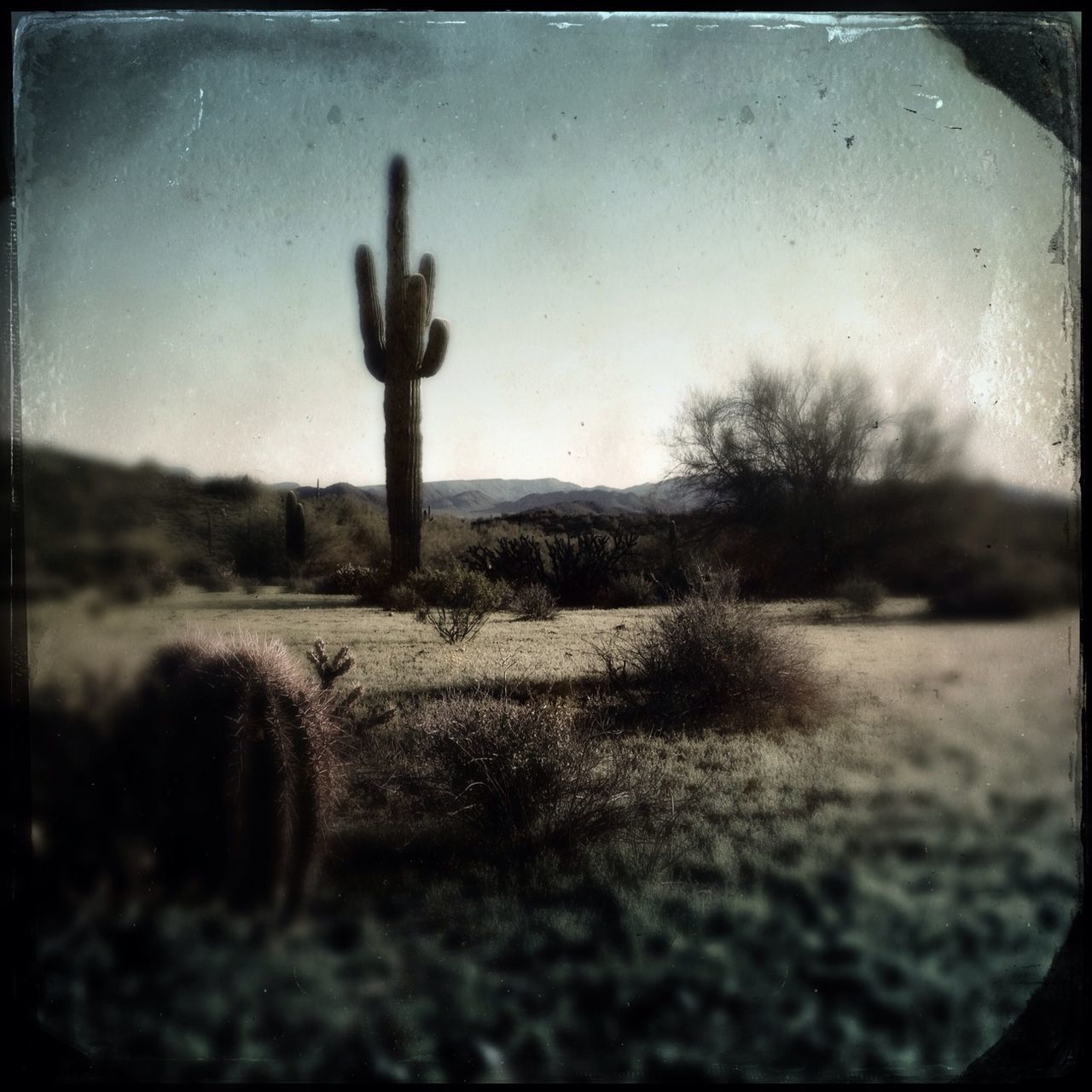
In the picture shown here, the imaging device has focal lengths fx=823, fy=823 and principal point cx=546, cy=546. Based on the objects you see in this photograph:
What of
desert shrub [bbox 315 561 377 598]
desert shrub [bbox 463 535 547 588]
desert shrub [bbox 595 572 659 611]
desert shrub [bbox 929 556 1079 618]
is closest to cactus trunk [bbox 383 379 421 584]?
desert shrub [bbox 315 561 377 598]

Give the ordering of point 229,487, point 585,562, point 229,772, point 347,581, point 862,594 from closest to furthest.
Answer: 1. point 229,772
2. point 229,487
3. point 862,594
4. point 347,581
5. point 585,562

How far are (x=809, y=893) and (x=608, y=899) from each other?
25.9 inches

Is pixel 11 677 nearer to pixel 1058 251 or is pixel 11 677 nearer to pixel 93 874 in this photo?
pixel 93 874

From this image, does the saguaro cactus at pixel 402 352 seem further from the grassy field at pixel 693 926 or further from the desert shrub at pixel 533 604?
the grassy field at pixel 693 926

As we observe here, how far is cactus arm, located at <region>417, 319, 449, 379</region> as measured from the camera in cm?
308

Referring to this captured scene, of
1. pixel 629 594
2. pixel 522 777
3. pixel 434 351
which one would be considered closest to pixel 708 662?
pixel 629 594

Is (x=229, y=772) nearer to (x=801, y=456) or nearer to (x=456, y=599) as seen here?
(x=456, y=599)

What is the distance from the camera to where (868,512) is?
3.07m

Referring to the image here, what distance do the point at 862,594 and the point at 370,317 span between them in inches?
83.1

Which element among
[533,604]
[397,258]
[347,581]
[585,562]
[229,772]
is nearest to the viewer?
[229,772]

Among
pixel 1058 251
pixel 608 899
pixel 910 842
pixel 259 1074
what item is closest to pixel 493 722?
pixel 608 899

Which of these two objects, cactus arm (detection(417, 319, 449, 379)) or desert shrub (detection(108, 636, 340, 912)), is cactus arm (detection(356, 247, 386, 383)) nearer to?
cactus arm (detection(417, 319, 449, 379))

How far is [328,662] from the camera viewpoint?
293 centimetres

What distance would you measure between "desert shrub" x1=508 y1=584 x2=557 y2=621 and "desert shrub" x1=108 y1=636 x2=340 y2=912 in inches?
40.8
